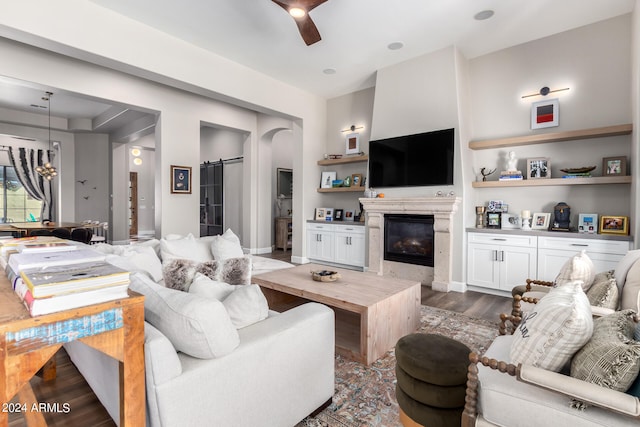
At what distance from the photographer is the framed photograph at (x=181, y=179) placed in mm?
5570

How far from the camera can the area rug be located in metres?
1.79

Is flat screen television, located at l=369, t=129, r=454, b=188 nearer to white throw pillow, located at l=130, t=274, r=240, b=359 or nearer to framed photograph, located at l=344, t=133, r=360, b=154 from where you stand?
framed photograph, located at l=344, t=133, r=360, b=154

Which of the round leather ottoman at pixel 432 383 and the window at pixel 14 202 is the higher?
the window at pixel 14 202

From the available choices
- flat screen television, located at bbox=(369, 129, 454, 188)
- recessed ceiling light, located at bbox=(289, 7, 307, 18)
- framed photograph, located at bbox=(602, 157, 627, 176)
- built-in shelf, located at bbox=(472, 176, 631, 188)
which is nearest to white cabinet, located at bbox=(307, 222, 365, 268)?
flat screen television, located at bbox=(369, 129, 454, 188)

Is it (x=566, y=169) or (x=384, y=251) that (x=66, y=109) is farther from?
(x=566, y=169)

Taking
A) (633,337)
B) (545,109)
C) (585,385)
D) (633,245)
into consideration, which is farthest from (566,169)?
(585,385)

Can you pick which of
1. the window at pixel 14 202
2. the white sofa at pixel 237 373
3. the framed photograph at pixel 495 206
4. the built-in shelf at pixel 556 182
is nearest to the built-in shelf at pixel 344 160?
the built-in shelf at pixel 556 182

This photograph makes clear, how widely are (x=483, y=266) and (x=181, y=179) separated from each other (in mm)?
4976

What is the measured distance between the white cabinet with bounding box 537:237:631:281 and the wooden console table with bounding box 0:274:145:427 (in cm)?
434

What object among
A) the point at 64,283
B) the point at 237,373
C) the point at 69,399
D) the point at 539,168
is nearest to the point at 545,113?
the point at 539,168

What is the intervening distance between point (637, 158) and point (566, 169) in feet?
3.11

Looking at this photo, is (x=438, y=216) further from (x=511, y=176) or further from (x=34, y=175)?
(x=34, y=175)

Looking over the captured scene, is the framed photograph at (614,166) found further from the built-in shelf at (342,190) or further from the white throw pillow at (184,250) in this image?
the white throw pillow at (184,250)

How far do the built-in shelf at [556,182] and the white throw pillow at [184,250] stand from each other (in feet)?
12.2
